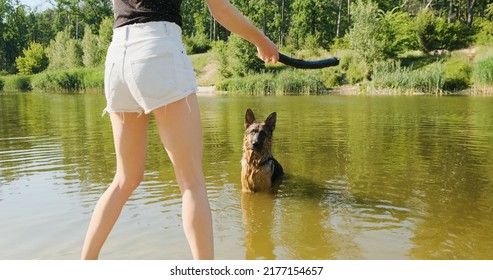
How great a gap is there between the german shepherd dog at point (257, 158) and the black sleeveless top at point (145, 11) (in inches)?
143

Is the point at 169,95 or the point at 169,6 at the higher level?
the point at 169,6

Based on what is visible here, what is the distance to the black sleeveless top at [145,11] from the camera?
2434 mm

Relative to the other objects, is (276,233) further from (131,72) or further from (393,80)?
(393,80)

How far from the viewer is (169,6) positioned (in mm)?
2486

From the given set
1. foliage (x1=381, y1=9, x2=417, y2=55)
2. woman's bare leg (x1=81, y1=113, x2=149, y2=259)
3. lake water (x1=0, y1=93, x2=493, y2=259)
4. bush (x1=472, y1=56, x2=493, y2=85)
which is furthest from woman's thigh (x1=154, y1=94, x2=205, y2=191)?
foliage (x1=381, y1=9, x2=417, y2=55)

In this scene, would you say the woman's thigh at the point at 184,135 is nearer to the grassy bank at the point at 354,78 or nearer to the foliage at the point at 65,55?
the grassy bank at the point at 354,78

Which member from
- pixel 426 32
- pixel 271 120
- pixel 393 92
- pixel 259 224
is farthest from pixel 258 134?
pixel 426 32

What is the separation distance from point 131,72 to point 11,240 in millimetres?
2577

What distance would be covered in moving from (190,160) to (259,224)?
7.66 ft

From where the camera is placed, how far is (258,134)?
6066mm

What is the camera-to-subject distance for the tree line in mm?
43125

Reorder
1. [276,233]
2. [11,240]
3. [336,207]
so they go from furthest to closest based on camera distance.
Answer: [336,207]
[276,233]
[11,240]
